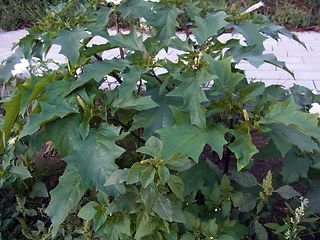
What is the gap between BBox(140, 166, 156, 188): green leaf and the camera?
1.17 m

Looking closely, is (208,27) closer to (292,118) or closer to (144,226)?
(292,118)

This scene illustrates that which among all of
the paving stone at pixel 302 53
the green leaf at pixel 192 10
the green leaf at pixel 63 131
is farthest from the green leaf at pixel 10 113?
the paving stone at pixel 302 53

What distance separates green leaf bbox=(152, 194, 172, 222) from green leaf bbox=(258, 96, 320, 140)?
0.44 m

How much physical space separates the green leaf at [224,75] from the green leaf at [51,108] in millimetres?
548

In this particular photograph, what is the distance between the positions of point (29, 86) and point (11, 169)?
704mm

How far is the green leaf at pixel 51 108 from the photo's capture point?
129 cm

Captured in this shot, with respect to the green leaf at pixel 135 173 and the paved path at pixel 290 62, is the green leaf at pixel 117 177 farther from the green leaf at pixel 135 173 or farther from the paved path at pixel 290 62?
the paved path at pixel 290 62

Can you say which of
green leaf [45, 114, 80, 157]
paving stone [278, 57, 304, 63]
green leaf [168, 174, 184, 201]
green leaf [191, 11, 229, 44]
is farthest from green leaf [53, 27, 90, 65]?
paving stone [278, 57, 304, 63]

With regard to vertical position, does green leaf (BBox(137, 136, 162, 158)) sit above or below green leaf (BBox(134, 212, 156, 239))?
above

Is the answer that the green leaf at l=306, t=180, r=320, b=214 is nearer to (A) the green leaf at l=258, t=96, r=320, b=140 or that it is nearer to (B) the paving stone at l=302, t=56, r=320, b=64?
(A) the green leaf at l=258, t=96, r=320, b=140

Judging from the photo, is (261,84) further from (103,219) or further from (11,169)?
(11,169)

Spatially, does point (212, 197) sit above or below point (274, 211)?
above

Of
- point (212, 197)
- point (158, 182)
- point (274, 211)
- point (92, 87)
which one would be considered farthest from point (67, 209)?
point (274, 211)

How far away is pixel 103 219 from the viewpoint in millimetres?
1408
